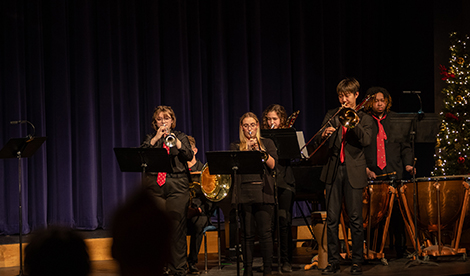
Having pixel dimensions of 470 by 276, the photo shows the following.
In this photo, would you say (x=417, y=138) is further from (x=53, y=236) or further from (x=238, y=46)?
(x=53, y=236)

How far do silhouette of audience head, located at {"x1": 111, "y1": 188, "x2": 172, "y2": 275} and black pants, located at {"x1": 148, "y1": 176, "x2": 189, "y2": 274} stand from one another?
344 cm

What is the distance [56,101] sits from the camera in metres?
7.25

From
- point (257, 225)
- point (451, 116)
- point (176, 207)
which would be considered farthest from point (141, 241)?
point (451, 116)

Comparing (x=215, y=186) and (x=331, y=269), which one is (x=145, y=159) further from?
(x=331, y=269)

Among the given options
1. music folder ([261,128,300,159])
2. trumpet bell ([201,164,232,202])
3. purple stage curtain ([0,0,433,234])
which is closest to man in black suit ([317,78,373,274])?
music folder ([261,128,300,159])

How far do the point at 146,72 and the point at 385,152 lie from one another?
391cm

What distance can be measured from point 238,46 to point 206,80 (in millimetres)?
789

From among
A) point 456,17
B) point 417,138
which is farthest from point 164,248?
point 456,17

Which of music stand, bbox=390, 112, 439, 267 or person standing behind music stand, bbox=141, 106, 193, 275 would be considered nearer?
person standing behind music stand, bbox=141, 106, 193, 275

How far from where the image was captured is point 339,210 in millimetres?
4926

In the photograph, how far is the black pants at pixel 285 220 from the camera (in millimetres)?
5281

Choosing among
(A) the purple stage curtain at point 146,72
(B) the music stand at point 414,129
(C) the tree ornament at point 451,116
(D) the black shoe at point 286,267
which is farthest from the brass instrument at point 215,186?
(C) the tree ornament at point 451,116

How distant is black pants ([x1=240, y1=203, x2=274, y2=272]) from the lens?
470 centimetres

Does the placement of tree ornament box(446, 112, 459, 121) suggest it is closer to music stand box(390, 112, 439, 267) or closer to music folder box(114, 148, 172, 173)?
music stand box(390, 112, 439, 267)
